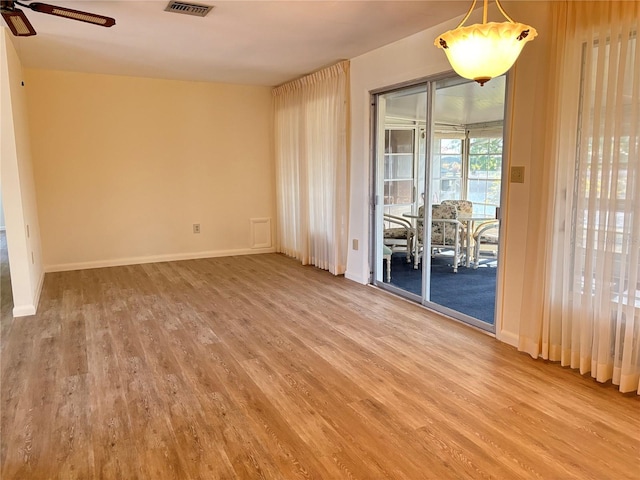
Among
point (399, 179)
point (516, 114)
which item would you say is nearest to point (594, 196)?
point (516, 114)

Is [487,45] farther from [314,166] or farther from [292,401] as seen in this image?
[314,166]

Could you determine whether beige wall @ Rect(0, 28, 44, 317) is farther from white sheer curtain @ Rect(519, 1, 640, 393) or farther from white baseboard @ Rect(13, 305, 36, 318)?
white sheer curtain @ Rect(519, 1, 640, 393)

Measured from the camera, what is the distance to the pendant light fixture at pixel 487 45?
7.18 feet

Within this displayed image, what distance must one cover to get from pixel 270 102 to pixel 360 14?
368 centimetres

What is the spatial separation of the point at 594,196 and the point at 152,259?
5636 millimetres

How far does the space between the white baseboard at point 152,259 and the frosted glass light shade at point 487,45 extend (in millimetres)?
5292

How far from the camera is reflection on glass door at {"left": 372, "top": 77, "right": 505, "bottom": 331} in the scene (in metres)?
4.36

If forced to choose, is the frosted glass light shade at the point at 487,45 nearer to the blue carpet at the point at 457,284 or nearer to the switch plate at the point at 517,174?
the switch plate at the point at 517,174

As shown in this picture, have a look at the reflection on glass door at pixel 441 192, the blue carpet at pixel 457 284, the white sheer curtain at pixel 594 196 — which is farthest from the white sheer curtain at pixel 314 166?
the white sheer curtain at pixel 594 196

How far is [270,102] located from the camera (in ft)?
23.2

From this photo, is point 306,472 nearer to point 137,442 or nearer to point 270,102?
point 137,442

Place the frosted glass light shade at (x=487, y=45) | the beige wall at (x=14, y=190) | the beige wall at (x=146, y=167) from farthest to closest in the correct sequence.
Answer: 1. the beige wall at (x=146, y=167)
2. the beige wall at (x=14, y=190)
3. the frosted glass light shade at (x=487, y=45)

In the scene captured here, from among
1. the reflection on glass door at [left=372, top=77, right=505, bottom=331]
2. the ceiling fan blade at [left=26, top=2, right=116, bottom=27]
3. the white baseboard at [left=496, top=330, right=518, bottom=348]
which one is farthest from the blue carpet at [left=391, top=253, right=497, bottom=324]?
the ceiling fan blade at [left=26, top=2, right=116, bottom=27]

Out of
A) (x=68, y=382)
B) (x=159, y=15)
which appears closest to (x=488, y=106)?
(x=159, y=15)
